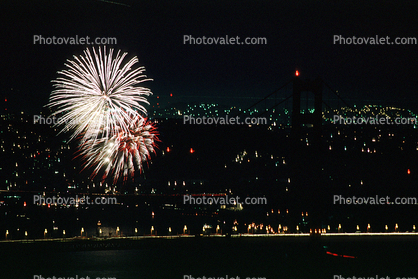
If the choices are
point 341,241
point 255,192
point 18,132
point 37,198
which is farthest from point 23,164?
point 341,241

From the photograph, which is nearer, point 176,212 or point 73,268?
point 73,268

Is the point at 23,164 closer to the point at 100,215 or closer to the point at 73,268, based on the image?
the point at 100,215

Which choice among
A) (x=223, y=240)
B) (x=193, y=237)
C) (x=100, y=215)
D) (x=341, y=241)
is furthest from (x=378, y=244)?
(x=100, y=215)

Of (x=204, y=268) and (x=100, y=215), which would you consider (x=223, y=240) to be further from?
(x=100, y=215)

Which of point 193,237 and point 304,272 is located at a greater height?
point 193,237

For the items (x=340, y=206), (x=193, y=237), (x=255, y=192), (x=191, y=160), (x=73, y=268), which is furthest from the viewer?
(x=191, y=160)

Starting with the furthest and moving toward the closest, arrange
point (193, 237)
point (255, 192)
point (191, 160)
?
point (191, 160)
point (255, 192)
point (193, 237)

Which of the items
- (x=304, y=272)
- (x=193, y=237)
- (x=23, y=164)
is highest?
(x=23, y=164)
